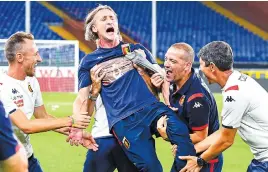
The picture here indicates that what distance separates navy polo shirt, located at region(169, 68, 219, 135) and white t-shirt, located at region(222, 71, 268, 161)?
0.83 ft

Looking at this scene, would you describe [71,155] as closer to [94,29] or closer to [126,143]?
[94,29]

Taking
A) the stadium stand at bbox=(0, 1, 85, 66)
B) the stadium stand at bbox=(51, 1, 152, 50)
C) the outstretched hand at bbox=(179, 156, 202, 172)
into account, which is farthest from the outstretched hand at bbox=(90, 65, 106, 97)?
the stadium stand at bbox=(51, 1, 152, 50)

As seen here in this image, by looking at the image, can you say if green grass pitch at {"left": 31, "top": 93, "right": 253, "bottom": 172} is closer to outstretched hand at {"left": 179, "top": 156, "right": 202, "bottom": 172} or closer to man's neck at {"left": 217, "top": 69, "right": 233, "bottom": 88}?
outstretched hand at {"left": 179, "top": 156, "right": 202, "bottom": 172}

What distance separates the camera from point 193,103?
17.4 ft

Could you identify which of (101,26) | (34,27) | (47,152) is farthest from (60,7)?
(101,26)

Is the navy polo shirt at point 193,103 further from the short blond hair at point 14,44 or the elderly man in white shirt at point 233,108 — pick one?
the short blond hair at point 14,44

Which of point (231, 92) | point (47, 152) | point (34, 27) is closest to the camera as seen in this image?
point (231, 92)

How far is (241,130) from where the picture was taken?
5.23m

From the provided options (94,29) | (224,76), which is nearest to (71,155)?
(94,29)

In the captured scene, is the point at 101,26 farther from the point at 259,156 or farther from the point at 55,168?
the point at 55,168

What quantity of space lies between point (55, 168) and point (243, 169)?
98.0 inches

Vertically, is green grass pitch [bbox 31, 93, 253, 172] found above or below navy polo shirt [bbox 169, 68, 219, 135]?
below

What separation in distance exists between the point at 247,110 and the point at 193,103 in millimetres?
462

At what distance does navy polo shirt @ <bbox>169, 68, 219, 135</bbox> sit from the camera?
17.4 ft
